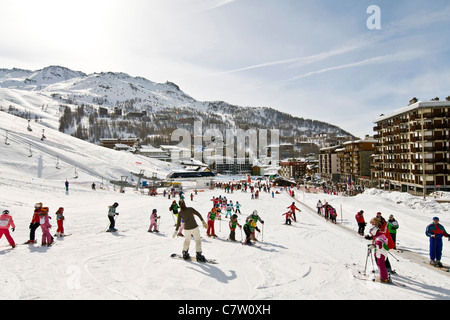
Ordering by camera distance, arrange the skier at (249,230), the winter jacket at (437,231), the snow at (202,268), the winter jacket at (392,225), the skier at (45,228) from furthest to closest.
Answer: the skier at (249,230) < the winter jacket at (392,225) < the skier at (45,228) < the winter jacket at (437,231) < the snow at (202,268)

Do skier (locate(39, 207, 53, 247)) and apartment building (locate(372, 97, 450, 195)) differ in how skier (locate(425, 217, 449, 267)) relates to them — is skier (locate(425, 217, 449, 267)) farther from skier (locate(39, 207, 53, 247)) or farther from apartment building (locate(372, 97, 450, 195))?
apartment building (locate(372, 97, 450, 195))

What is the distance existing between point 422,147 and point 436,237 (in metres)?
→ 44.1

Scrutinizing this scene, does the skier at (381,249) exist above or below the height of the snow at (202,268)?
above

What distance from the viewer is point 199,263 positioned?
724cm

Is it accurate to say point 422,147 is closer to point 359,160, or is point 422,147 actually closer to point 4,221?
point 359,160

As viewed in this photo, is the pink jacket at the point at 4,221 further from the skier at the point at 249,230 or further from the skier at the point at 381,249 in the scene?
the skier at the point at 381,249

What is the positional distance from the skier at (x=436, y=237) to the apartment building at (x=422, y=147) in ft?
136

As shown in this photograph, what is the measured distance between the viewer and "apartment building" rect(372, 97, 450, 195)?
42500mm

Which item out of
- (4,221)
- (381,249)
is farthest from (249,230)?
(4,221)

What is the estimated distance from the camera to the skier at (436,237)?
7978 millimetres

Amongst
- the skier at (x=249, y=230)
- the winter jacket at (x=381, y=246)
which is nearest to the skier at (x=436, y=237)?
the winter jacket at (x=381, y=246)

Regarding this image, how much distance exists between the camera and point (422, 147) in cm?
4359

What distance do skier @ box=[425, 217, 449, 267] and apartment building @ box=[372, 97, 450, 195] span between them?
1627 inches

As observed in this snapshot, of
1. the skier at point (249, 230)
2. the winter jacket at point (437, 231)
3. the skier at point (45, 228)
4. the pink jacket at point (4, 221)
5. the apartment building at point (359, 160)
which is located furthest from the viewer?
the apartment building at point (359, 160)
